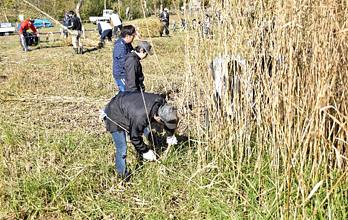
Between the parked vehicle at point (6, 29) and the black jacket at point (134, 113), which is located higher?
the parked vehicle at point (6, 29)

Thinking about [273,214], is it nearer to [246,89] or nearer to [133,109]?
[246,89]

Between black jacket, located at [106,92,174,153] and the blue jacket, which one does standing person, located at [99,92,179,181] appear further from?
the blue jacket

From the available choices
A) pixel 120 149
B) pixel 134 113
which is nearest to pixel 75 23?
pixel 120 149

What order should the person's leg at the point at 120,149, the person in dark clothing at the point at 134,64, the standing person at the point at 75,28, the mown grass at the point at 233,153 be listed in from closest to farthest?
the mown grass at the point at 233,153 → the person's leg at the point at 120,149 → the person in dark clothing at the point at 134,64 → the standing person at the point at 75,28

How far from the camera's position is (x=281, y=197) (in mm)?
2115

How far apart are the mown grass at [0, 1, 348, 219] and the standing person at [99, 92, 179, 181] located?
0.55ft

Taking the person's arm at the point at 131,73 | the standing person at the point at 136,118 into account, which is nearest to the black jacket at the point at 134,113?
the standing person at the point at 136,118

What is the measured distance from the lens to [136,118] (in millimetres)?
2543

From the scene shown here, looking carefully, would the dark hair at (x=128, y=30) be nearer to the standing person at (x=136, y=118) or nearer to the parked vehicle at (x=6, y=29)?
the standing person at (x=136, y=118)

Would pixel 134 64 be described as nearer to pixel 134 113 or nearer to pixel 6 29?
pixel 134 113

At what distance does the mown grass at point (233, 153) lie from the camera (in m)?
1.87

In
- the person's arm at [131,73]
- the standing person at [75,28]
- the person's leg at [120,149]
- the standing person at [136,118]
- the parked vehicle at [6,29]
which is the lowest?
the person's leg at [120,149]

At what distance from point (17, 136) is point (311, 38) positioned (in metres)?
3.28

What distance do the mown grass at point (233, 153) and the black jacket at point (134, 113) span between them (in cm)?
21
